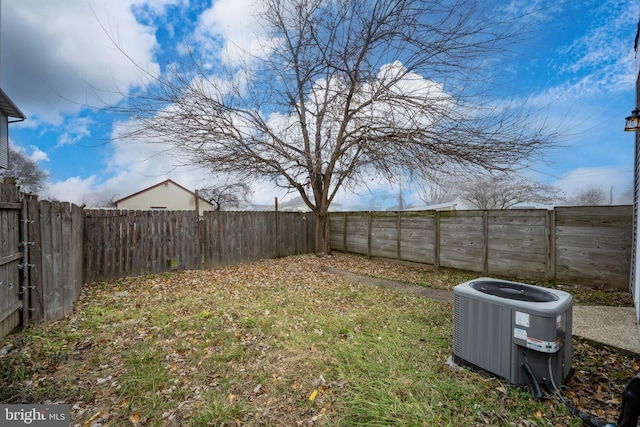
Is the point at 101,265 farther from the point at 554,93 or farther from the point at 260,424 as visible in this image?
the point at 554,93

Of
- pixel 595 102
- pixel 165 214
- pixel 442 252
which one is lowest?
pixel 442 252

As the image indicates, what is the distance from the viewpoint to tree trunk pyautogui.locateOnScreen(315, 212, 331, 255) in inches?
363

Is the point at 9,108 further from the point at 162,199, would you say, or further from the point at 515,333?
the point at 515,333

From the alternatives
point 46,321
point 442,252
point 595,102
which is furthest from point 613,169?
point 46,321

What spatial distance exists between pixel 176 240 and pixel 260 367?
18.0ft

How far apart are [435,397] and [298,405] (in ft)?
3.45

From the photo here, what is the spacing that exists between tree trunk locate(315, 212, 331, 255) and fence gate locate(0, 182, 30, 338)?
688 centimetres

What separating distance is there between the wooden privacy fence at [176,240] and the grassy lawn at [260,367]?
6.33 feet

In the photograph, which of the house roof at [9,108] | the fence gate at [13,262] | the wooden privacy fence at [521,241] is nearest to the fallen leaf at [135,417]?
the fence gate at [13,262]

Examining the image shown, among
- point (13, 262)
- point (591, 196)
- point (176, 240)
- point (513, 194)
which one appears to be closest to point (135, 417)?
point (13, 262)

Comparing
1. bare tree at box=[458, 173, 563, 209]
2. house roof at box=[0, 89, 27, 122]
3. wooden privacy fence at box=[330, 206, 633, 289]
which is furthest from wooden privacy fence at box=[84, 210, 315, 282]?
bare tree at box=[458, 173, 563, 209]

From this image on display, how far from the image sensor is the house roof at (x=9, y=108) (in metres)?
11.5

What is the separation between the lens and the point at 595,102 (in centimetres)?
435

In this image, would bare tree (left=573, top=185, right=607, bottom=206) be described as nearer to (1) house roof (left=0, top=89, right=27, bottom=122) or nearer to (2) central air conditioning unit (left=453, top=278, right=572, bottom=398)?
(2) central air conditioning unit (left=453, top=278, right=572, bottom=398)
